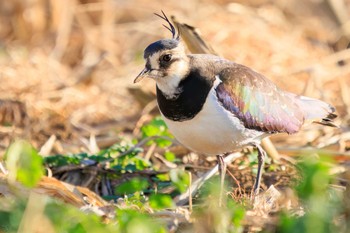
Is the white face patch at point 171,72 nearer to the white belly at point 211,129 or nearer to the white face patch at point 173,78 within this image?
the white face patch at point 173,78

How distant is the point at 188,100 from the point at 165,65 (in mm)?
321

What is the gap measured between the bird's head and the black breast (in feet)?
0.22

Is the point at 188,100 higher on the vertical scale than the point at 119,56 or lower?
higher

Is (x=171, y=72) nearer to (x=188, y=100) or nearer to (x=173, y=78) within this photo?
(x=173, y=78)

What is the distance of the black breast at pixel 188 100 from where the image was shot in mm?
5125

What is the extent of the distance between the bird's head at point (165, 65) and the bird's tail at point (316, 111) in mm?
1151

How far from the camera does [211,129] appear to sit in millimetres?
5125

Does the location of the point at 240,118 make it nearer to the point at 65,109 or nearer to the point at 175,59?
the point at 175,59

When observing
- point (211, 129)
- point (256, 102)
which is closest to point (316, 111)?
point (256, 102)

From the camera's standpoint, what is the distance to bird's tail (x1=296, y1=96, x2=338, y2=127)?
5.96 m

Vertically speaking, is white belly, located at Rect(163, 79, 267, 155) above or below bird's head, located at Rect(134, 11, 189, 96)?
below

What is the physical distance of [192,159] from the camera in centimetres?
651

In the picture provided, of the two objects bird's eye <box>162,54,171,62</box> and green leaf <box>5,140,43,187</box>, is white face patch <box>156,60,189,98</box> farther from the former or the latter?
green leaf <box>5,140,43,187</box>

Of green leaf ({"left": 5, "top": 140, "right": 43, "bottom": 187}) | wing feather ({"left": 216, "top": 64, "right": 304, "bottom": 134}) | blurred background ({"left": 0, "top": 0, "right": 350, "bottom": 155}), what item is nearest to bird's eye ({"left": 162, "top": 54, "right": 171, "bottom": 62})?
wing feather ({"left": 216, "top": 64, "right": 304, "bottom": 134})
